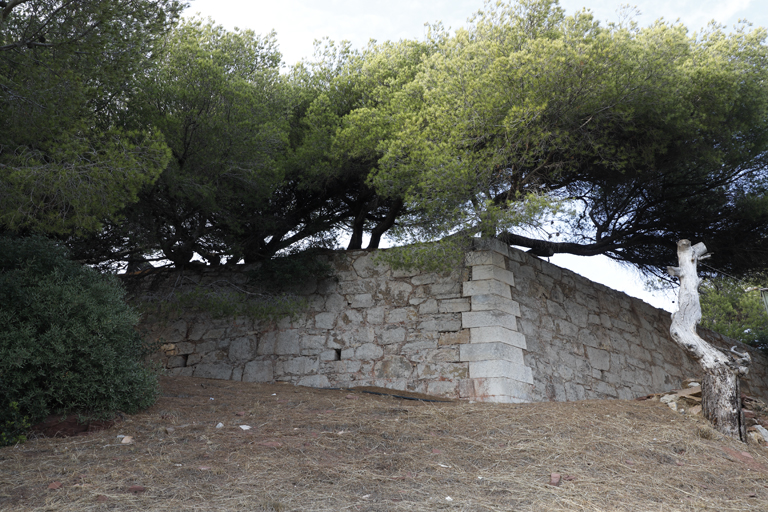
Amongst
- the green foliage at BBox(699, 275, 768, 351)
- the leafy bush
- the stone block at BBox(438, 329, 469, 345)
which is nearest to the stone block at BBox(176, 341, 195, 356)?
the leafy bush

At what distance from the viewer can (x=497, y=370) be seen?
20.7ft

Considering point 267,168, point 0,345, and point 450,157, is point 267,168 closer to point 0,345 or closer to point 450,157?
point 450,157

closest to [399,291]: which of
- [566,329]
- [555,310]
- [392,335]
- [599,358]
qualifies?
[392,335]

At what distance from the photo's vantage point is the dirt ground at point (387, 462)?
10.2 ft

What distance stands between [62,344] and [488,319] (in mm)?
4301

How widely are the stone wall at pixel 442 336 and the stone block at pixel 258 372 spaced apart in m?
0.01

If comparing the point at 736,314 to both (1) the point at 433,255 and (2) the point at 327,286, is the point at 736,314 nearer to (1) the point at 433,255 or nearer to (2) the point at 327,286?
(1) the point at 433,255

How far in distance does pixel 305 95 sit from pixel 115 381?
5329 mm

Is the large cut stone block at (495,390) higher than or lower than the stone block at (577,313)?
lower

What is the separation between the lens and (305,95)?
27.7 ft

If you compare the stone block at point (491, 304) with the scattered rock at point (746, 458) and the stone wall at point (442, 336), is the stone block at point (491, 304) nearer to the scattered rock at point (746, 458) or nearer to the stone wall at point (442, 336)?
the stone wall at point (442, 336)

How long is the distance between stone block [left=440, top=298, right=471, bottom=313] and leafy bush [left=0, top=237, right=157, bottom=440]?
3.36 meters

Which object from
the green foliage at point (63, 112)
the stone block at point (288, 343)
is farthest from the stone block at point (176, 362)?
the green foliage at point (63, 112)

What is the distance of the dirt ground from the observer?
10.2ft
